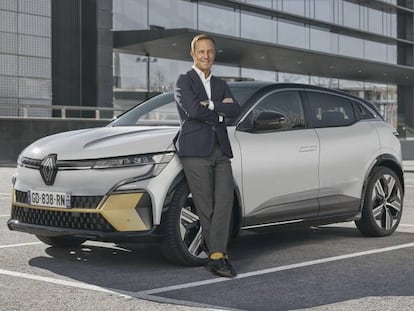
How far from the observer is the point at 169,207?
18.4 feet

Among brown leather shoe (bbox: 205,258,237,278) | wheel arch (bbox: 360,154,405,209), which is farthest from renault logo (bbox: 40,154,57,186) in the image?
wheel arch (bbox: 360,154,405,209)

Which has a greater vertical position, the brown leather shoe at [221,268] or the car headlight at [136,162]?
the car headlight at [136,162]

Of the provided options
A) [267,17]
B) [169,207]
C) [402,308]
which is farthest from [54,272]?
[267,17]

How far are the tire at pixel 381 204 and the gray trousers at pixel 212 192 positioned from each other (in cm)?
231

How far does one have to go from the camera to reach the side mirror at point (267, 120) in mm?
6309

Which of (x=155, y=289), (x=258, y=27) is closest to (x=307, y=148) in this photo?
(x=155, y=289)

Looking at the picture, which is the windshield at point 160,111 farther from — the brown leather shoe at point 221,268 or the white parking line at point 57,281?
the white parking line at point 57,281

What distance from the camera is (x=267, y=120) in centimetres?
635

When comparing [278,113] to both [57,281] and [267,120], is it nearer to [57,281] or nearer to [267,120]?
[267,120]

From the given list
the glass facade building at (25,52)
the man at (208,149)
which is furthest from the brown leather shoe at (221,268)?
the glass facade building at (25,52)

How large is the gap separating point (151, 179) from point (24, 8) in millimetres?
22437

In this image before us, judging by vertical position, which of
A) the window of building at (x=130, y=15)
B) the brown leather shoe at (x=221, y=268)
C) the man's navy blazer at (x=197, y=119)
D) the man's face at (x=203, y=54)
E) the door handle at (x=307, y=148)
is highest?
the window of building at (x=130, y=15)

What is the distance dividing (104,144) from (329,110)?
2631 millimetres

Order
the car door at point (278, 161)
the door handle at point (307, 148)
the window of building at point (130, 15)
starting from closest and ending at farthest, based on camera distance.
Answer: the car door at point (278, 161)
the door handle at point (307, 148)
the window of building at point (130, 15)
